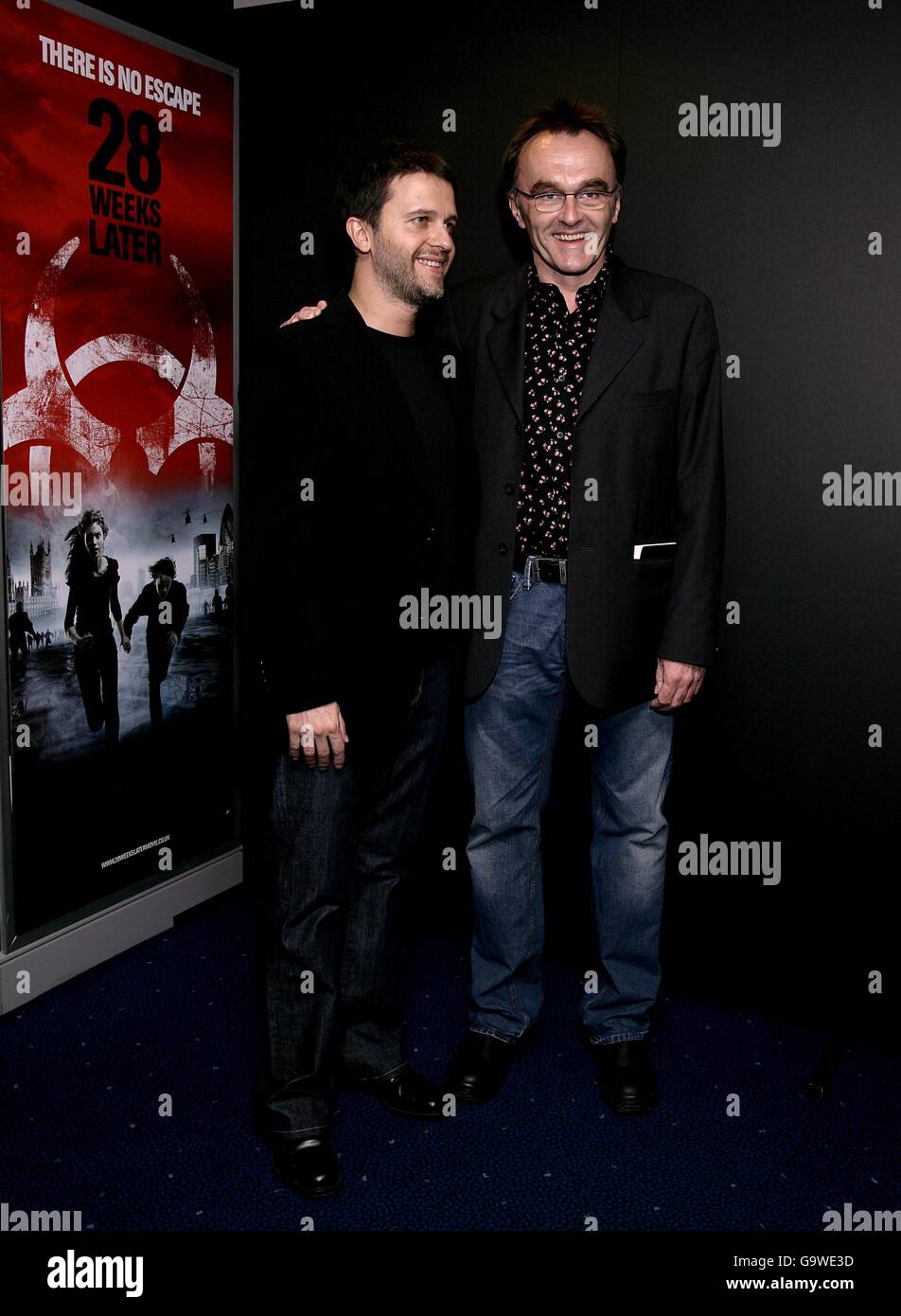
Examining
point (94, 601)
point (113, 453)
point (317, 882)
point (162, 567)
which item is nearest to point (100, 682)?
point (94, 601)

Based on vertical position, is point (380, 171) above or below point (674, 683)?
above

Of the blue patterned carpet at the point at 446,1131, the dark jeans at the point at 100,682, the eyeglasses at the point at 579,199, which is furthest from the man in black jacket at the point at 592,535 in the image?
the dark jeans at the point at 100,682

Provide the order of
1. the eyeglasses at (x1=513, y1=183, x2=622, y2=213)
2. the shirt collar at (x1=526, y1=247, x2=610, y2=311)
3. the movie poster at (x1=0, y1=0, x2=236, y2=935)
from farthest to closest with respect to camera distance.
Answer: the movie poster at (x1=0, y1=0, x2=236, y2=935) → the shirt collar at (x1=526, y1=247, x2=610, y2=311) → the eyeglasses at (x1=513, y1=183, x2=622, y2=213)

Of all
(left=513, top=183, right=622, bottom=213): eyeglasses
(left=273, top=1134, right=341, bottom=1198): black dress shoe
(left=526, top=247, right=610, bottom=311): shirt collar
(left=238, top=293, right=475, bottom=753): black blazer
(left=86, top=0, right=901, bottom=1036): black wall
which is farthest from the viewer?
(left=86, top=0, right=901, bottom=1036): black wall

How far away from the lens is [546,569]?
7.80 feet

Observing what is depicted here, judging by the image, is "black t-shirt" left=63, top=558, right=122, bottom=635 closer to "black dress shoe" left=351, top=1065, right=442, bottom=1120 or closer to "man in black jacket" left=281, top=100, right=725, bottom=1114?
"man in black jacket" left=281, top=100, right=725, bottom=1114

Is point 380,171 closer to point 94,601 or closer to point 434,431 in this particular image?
point 434,431

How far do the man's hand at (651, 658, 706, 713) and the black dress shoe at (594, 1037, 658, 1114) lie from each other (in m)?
0.74

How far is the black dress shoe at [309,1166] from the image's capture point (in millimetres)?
2105

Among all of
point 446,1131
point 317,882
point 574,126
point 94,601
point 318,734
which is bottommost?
point 446,1131

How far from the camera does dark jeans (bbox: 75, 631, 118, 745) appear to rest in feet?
9.57

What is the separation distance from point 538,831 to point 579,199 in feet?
4.32

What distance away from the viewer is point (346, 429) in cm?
204

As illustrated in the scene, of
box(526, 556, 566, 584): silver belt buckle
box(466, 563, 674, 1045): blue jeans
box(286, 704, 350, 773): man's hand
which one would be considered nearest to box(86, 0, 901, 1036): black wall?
box(466, 563, 674, 1045): blue jeans
